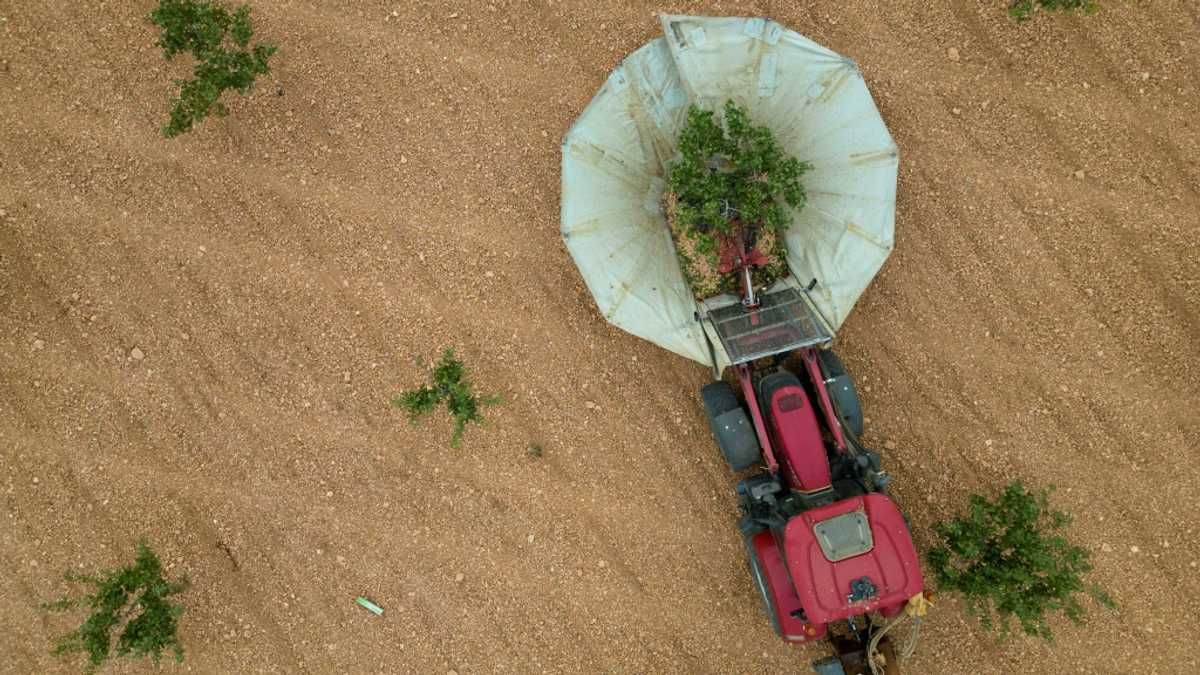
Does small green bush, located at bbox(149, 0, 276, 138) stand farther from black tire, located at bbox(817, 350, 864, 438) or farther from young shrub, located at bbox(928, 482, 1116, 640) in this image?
young shrub, located at bbox(928, 482, 1116, 640)

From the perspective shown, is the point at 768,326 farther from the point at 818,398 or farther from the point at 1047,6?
the point at 1047,6

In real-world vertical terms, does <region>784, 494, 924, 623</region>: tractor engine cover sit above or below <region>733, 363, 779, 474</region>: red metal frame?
below

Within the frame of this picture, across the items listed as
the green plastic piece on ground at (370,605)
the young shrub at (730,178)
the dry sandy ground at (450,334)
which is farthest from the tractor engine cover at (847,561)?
the green plastic piece on ground at (370,605)

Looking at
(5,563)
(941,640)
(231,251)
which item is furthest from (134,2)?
(941,640)

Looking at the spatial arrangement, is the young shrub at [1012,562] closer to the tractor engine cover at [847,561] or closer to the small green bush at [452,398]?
the tractor engine cover at [847,561]

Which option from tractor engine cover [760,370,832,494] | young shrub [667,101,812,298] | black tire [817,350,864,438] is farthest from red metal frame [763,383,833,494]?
young shrub [667,101,812,298]
